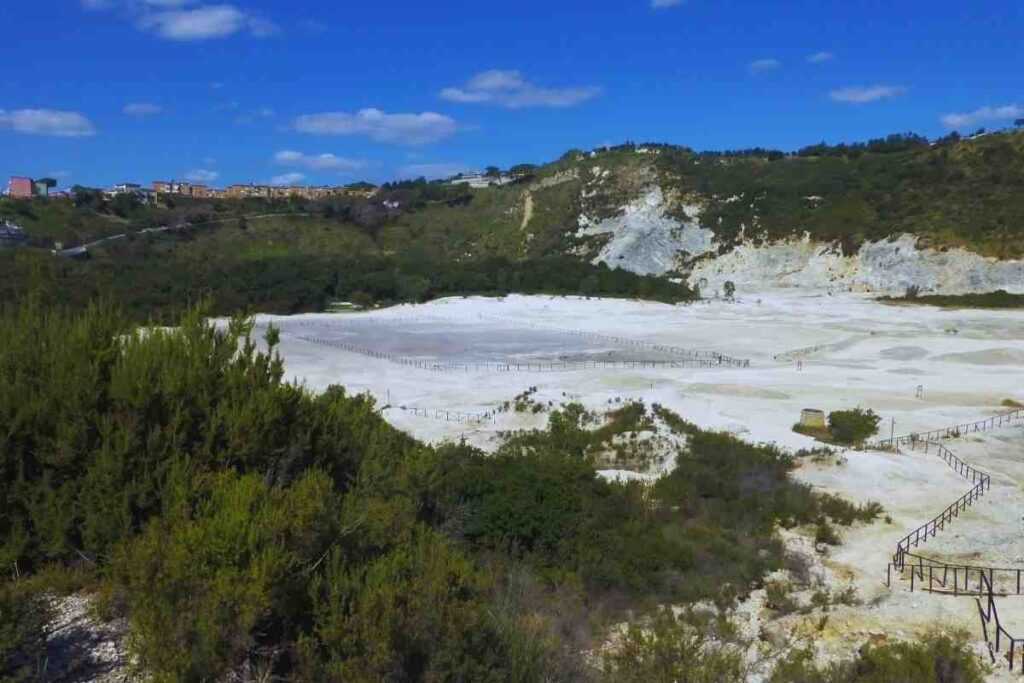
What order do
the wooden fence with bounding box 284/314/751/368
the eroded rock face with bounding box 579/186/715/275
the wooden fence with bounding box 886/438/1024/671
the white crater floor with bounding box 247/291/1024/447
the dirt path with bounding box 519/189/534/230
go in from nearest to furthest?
the wooden fence with bounding box 886/438/1024/671, the white crater floor with bounding box 247/291/1024/447, the wooden fence with bounding box 284/314/751/368, the eroded rock face with bounding box 579/186/715/275, the dirt path with bounding box 519/189/534/230

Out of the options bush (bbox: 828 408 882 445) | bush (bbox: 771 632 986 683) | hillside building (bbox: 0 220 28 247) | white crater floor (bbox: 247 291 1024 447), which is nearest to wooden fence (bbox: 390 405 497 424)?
white crater floor (bbox: 247 291 1024 447)

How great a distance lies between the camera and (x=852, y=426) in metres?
25.0

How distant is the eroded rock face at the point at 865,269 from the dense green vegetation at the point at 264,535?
197 feet

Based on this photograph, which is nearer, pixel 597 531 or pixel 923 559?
pixel 597 531

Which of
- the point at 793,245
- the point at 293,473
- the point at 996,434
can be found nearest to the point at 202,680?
the point at 293,473

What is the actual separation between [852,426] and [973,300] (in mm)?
41211

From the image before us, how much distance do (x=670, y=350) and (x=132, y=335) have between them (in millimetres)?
37138

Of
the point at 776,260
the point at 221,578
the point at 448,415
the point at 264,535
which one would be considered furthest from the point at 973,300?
the point at 221,578

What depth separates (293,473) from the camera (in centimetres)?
880

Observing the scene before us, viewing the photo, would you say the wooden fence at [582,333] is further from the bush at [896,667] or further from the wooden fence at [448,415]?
the bush at [896,667]

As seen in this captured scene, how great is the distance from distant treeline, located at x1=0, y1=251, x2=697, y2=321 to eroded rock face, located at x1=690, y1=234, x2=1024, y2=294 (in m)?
8.80

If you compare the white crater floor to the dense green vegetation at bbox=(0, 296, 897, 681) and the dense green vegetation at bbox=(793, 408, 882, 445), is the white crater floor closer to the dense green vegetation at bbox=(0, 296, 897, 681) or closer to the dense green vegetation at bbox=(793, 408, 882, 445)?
the dense green vegetation at bbox=(793, 408, 882, 445)

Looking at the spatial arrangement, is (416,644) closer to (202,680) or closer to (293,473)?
(202,680)

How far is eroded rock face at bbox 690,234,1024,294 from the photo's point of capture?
6225 cm
